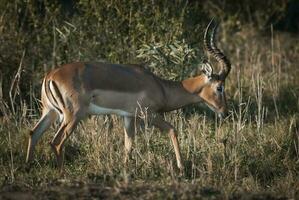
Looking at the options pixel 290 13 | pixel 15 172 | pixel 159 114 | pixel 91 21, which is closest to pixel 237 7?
pixel 290 13

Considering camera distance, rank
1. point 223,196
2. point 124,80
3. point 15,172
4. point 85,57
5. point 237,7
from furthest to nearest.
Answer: point 237,7, point 85,57, point 124,80, point 15,172, point 223,196

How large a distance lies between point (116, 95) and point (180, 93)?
3.41ft

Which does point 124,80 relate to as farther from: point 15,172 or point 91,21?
point 91,21

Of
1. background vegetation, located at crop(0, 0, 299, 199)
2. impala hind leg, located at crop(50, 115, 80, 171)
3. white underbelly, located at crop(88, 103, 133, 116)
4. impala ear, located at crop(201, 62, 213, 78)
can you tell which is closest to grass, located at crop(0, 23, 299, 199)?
background vegetation, located at crop(0, 0, 299, 199)

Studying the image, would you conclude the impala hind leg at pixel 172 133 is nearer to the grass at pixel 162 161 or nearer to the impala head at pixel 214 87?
the grass at pixel 162 161

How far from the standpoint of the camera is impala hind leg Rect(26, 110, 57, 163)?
29.6ft

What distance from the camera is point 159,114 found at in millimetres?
9469

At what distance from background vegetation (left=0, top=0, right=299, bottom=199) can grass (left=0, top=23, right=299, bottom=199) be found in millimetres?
14

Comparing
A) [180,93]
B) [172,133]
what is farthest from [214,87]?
[172,133]

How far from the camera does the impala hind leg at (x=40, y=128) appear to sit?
9.02 meters

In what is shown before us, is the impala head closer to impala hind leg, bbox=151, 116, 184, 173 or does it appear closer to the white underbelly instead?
impala hind leg, bbox=151, 116, 184, 173

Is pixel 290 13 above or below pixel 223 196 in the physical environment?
above

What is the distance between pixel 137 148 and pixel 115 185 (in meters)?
1.35

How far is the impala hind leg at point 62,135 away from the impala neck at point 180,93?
1.39 m
